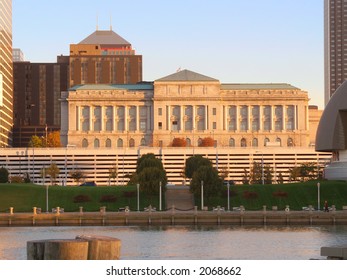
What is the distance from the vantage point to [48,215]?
88.2 metres

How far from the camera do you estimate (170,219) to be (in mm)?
88250

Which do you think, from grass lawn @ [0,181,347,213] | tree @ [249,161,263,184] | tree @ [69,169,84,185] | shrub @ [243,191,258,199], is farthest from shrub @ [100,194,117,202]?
tree @ [69,169,84,185]

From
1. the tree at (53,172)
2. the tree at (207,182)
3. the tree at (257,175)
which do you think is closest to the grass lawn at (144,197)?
the tree at (207,182)

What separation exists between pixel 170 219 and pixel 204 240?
22732 mm

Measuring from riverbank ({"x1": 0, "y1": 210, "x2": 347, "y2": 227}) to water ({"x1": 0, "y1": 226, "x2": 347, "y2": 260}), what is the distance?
363 cm

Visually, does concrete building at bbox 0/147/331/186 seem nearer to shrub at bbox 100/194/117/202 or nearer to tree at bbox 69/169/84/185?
tree at bbox 69/169/84/185

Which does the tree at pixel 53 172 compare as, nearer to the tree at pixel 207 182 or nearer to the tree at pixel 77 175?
the tree at pixel 77 175

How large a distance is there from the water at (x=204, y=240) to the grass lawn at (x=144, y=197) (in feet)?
69.6

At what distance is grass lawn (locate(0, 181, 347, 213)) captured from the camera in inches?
4092

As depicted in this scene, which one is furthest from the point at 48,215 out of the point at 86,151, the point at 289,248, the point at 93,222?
the point at 86,151

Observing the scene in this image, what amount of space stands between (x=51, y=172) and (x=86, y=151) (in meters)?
28.7
